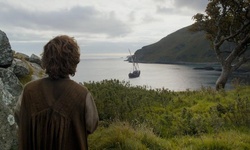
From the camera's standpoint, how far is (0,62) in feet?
28.7

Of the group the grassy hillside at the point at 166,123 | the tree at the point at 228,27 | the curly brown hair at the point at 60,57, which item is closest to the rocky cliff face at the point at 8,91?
the grassy hillside at the point at 166,123

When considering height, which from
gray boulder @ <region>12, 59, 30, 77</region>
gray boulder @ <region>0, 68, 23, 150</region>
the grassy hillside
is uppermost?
gray boulder @ <region>12, 59, 30, 77</region>

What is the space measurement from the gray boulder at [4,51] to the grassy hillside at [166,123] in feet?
11.1

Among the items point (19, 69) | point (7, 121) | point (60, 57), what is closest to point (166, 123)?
point (19, 69)

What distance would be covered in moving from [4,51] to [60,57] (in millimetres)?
5491

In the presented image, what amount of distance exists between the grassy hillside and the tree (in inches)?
394

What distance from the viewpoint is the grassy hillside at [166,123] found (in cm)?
Result: 812

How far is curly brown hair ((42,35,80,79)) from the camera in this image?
414 centimetres

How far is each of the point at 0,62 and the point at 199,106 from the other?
898 cm

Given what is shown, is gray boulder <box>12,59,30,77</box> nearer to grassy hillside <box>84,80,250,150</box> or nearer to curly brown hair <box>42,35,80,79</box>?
grassy hillside <box>84,80,250,150</box>

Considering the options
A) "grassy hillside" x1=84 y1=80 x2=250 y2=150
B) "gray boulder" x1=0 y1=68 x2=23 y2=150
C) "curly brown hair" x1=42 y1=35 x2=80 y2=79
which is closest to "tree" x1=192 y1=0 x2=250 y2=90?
"grassy hillside" x1=84 y1=80 x2=250 y2=150

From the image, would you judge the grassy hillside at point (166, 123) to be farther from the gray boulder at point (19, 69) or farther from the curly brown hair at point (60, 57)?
the curly brown hair at point (60, 57)

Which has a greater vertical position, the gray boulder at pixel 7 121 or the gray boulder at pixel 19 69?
the gray boulder at pixel 19 69

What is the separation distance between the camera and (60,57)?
4.14 metres
